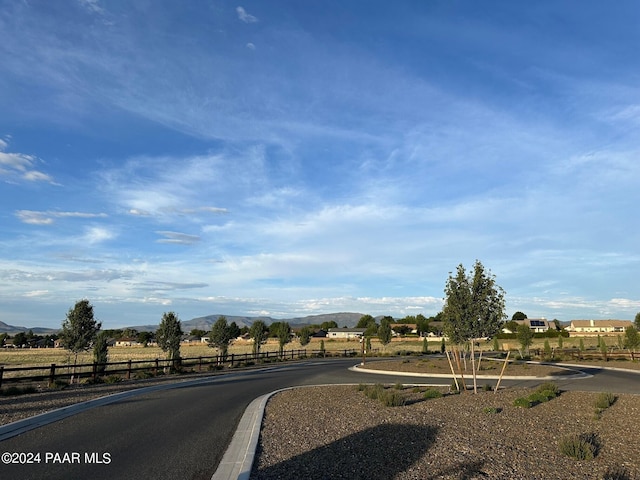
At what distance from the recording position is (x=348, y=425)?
36.2 feet

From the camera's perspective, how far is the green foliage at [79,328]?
28.3 meters

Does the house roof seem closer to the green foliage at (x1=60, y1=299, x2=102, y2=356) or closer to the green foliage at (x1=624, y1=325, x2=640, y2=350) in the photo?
the green foliage at (x1=624, y1=325, x2=640, y2=350)

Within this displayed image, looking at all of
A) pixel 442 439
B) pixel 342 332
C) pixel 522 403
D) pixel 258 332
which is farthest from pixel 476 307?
pixel 342 332

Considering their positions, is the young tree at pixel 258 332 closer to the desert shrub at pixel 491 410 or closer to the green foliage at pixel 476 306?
the green foliage at pixel 476 306

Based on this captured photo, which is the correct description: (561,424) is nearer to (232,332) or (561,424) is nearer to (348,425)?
(348,425)

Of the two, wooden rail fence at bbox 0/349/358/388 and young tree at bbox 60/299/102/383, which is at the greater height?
young tree at bbox 60/299/102/383

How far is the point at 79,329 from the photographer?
28.5 metres

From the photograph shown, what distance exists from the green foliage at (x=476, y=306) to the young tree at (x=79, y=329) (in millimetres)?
22489

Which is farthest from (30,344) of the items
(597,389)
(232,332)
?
(597,389)

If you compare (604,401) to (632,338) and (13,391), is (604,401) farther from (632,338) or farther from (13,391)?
(632,338)

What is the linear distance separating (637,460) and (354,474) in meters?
5.38

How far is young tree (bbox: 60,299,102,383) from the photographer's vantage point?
92.8 ft

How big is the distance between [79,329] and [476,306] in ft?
77.8

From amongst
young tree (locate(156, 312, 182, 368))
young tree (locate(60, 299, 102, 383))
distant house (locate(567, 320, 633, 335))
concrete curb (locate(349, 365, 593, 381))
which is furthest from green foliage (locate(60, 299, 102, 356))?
distant house (locate(567, 320, 633, 335))
